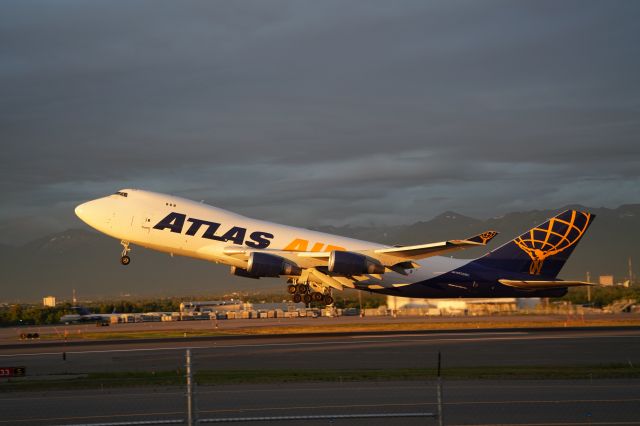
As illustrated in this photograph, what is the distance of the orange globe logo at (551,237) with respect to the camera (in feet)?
181

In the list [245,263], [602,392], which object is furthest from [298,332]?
[602,392]

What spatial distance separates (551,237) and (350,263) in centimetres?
1581

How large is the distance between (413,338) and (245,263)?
11604 millimetres

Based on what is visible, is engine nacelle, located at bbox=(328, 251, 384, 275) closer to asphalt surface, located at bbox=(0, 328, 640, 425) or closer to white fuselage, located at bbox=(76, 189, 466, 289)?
white fuselage, located at bbox=(76, 189, 466, 289)

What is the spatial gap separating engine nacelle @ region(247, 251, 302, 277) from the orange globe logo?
54.6ft

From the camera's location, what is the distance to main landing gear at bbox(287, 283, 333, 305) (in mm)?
51375

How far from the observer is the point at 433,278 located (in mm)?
53000

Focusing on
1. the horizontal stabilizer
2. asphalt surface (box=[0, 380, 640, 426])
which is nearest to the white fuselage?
the horizontal stabilizer

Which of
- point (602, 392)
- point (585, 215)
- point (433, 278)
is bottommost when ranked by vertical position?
point (602, 392)

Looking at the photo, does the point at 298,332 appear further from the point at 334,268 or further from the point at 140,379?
the point at 140,379

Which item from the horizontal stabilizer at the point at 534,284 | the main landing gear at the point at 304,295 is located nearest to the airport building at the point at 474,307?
A: the horizontal stabilizer at the point at 534,284

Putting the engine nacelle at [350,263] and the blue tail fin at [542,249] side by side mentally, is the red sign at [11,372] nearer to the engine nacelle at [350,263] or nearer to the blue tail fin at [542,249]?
the engine nacelle at [350,263]

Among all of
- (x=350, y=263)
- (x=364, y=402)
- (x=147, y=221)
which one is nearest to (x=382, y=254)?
(x=350, y=263)

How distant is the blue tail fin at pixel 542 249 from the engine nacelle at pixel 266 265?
1359 centimetres
